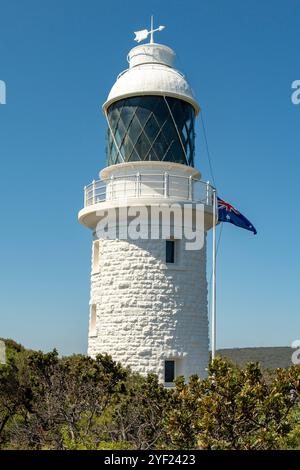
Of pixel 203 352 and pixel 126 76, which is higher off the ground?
pixel 126 76

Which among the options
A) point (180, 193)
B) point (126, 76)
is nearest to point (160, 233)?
point (180, 193)

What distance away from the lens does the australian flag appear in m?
18.4

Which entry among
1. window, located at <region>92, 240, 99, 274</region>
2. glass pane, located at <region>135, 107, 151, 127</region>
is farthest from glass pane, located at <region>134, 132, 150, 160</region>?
window, located at <region>92, 240, 99, 274</region>

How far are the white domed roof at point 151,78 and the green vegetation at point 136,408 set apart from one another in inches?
314

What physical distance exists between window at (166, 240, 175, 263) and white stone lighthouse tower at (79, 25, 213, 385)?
0.03 metres

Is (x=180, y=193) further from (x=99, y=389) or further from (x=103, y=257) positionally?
(x=99, y=389)

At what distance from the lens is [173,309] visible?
1719cm

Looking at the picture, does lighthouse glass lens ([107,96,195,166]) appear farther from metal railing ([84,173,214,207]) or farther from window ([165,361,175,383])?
window ([165,361,175,383])

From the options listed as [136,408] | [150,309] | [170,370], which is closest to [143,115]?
[150,309]

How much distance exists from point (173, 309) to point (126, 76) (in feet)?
23.7

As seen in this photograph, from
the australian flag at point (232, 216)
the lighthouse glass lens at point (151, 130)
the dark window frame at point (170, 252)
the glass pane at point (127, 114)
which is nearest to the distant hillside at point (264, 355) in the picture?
the australian flag at point (232, 216)

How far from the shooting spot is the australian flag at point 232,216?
18.4 metres

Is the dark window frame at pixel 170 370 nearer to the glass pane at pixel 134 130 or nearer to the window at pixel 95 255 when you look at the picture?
the window at pixel 95 255

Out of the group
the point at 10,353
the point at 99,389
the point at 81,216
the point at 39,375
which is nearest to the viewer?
the point at 99,389
